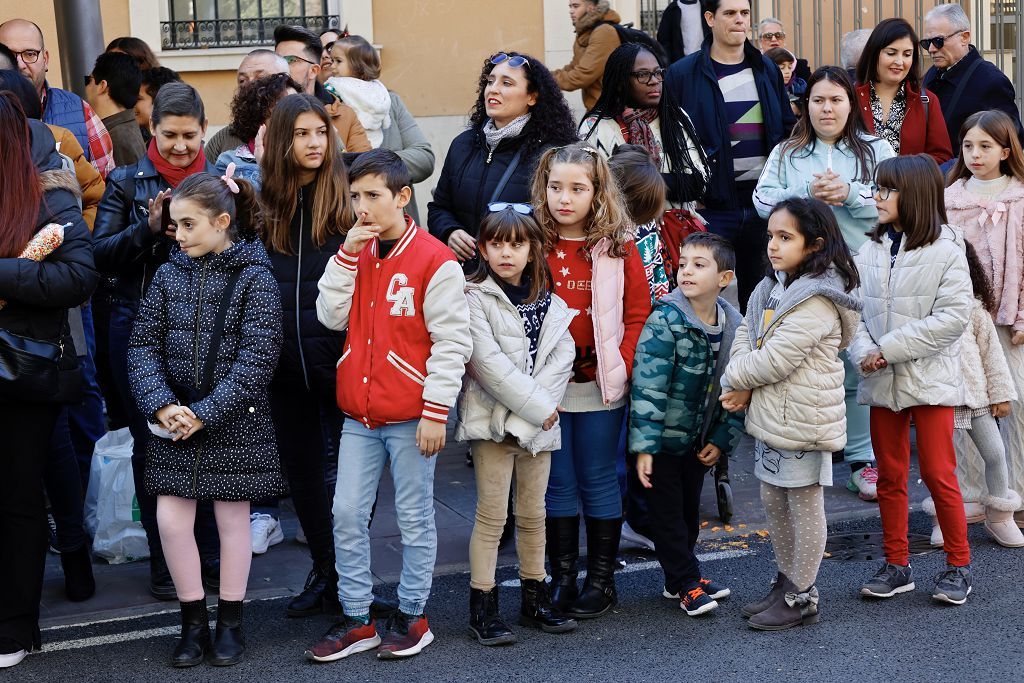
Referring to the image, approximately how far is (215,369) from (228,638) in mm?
961

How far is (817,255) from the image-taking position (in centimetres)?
496

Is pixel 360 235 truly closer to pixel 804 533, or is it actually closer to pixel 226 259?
pixel 226 259

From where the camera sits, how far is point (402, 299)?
4.71 m

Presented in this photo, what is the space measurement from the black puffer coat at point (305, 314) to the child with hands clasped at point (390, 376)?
197mm

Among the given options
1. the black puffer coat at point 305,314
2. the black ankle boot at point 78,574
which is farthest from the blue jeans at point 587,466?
the black ankle boot at point 78,574

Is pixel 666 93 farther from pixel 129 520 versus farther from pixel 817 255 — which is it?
pixel 129 520

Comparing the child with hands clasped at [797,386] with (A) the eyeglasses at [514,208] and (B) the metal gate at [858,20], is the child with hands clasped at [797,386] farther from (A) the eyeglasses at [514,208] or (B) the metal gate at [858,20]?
(B) the metal gate at [858,20]

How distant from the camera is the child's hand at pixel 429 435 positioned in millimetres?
4645

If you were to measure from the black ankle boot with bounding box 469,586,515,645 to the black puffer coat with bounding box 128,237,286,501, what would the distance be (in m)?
0.84

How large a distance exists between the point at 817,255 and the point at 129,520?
320cm

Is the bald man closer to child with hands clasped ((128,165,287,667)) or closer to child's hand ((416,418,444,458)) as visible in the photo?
child with hands clasped ((128,165,287,667))

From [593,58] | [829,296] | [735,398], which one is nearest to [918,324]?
[829,296]

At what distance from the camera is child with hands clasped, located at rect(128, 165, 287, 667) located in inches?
185

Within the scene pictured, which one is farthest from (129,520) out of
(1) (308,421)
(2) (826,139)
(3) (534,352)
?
(2) (826,139)
